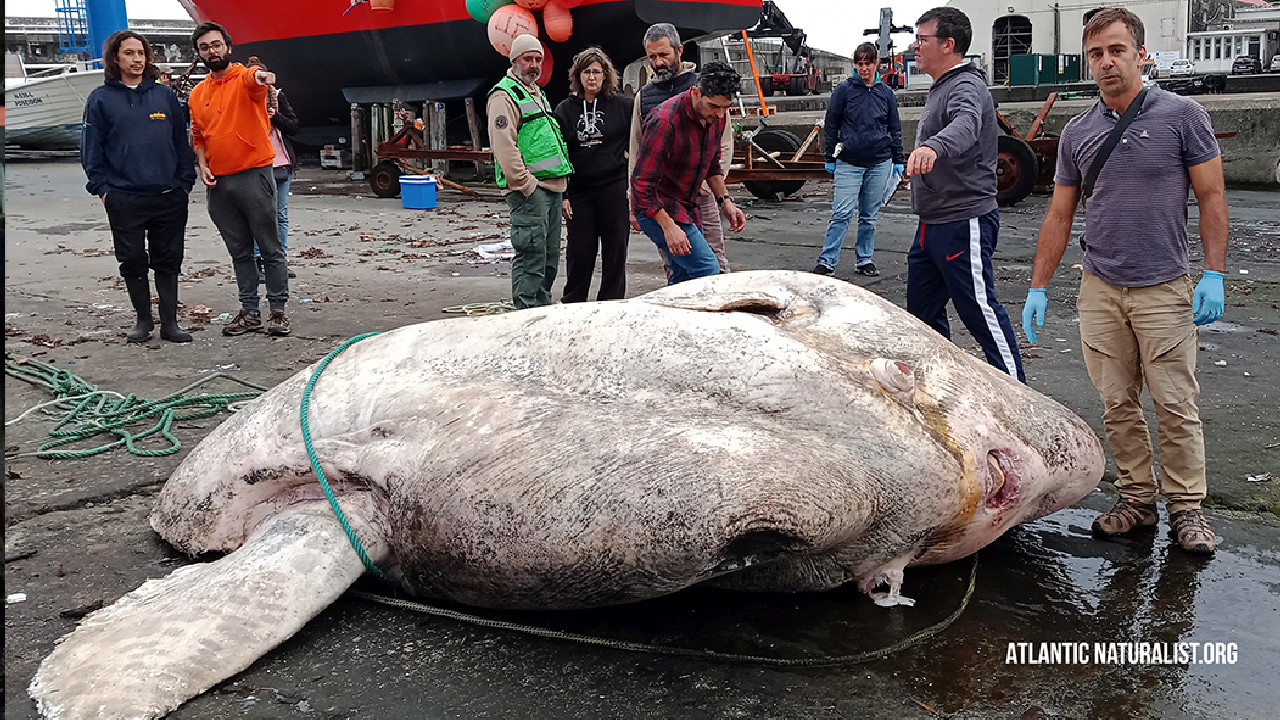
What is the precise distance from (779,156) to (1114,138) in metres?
11.7

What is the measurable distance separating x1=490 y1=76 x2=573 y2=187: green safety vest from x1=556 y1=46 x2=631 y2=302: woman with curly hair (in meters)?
0.30

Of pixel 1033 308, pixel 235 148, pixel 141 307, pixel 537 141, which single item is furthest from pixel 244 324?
pixel 1033 308

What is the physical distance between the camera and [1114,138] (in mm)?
3539

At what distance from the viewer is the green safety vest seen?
616 centimetres

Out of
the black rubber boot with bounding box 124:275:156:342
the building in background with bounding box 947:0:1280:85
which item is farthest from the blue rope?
the building in background with bounding box 947:0:1280:85

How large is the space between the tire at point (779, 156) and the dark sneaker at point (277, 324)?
29.3 ft

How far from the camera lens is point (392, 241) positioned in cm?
1120

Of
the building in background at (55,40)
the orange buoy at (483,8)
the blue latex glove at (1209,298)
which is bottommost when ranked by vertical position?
the blue latex glove at (1209,298)

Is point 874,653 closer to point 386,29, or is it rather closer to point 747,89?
point 386,29

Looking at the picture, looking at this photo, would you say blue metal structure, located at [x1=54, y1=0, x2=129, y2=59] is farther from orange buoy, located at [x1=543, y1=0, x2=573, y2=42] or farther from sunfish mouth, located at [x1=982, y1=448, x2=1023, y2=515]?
sunfish mouth, located at [x1=982, y1=448, x2=1023, y2=515]

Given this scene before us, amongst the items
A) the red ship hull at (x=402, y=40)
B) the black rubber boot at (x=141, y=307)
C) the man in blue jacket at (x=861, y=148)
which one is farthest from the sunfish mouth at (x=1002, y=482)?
the red ship hull at (x=402, y=40)

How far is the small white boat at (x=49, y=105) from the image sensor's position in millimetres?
22984

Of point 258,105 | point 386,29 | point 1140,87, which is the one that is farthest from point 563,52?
point 1140,87

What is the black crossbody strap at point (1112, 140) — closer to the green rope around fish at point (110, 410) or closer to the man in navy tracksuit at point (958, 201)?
the man in navy tracksuit at point (958, 201)
